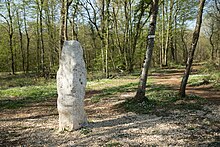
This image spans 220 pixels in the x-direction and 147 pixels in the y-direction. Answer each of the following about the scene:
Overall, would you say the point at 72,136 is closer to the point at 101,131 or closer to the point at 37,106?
the point at 101,131

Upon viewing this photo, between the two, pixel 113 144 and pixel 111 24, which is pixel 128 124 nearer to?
pixel 113 144

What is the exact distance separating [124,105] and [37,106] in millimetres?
5973

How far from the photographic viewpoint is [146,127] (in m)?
8.25

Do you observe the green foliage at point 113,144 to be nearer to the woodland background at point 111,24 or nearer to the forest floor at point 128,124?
the forest floor at point 128,124

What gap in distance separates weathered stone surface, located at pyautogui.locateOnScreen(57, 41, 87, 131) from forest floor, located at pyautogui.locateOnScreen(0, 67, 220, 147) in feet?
1.53

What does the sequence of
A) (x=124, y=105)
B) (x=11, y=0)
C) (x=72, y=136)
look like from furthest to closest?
(x=11, y=0)
(x=124, y=105)
(x=72, y=136)

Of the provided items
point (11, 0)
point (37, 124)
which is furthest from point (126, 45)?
point (37, 124)

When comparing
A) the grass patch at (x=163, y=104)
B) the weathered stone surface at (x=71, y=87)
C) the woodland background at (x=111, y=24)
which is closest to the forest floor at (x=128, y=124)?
the grass patch at (x=163, y=104)

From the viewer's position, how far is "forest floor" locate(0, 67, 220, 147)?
7.11 meters

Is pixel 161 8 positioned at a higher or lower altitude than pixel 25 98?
higher

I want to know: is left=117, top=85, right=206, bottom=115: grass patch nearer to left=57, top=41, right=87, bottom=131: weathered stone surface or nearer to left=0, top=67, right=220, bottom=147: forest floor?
left=0, top=67, right=220, bottom=147: forest floor

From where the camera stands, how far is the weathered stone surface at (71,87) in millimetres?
8336

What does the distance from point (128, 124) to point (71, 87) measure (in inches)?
107

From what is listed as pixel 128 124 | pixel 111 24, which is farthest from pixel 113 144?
pixel 111 24
